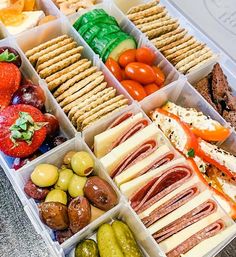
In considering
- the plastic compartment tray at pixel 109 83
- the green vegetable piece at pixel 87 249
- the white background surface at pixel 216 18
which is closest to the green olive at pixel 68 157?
the plastic compartment tray at pixel 109 83

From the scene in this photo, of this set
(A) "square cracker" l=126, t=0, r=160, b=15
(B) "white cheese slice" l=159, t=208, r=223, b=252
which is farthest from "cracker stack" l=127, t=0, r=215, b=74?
(B) "white cheese slice" l=159, t=208, r=223, b=252

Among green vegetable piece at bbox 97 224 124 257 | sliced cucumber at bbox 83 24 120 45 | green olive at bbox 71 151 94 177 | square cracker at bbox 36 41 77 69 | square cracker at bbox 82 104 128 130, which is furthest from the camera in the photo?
sliced cucumber at bbox 83 24 120 45

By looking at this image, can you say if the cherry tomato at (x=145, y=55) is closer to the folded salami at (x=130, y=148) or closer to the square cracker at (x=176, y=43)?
the square cracker at (x=176, y=43)

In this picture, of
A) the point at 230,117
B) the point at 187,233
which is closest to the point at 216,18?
the point at 230,117

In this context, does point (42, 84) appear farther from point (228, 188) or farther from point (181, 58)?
point (228, 188)

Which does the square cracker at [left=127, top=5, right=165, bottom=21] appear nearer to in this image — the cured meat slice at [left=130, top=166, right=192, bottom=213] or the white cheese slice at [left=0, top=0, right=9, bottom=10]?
the white cheese slice at [left=0, top=0, right=9, bottom=10]

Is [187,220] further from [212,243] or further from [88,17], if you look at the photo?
[88,17]
